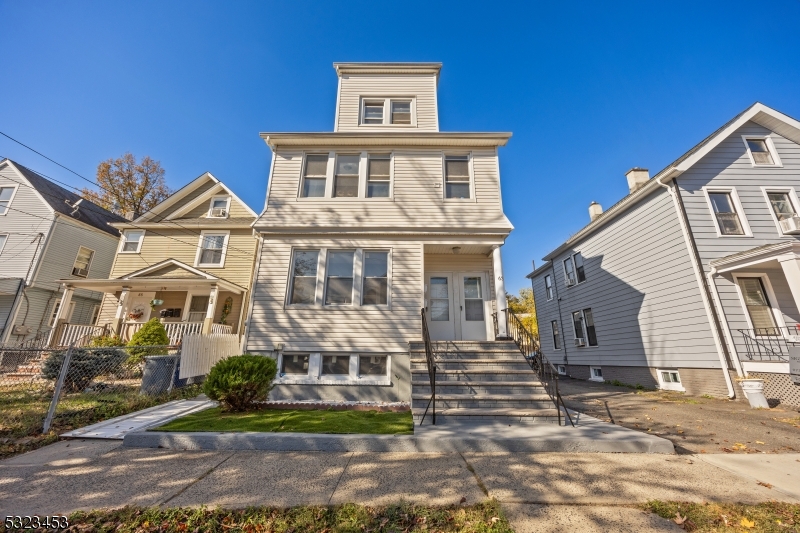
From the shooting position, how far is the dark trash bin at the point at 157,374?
6945mm

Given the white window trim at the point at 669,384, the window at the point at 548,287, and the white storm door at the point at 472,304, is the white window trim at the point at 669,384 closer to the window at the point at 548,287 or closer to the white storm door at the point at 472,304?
the white storm door at the point at 472,304

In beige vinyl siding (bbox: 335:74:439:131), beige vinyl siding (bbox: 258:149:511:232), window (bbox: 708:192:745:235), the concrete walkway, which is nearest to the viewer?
the concrete walkway

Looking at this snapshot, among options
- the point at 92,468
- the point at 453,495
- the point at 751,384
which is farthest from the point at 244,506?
the point at 751,384

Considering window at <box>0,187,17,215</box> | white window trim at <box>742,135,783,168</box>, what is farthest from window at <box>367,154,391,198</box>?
window at <box>0,187,17,215</box>

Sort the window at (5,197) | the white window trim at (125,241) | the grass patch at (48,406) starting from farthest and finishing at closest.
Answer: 1. the window at (5,197)
2. the white window trim at (125,241)
3. the grass patch at (48,406)

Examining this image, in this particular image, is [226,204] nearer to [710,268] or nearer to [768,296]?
[710,268]

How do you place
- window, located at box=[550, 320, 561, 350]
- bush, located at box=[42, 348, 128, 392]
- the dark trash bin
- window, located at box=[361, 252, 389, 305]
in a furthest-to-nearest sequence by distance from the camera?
window, located at box=[550, 320, 561, 350] < window, located at box=[361, 252, 389, 305] < bush, located at box=[42, 348, 128, 392] < the dark trash bin

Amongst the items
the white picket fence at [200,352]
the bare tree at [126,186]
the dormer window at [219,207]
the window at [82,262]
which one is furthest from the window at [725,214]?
the bare tree at [126,186]

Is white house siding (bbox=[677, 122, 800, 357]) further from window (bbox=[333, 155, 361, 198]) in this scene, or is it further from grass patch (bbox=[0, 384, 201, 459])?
grass patch (bbox=[0, 384, 201, 459])

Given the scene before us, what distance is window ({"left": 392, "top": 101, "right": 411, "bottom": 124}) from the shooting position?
9.78 meters

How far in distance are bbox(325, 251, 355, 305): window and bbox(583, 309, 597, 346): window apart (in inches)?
432

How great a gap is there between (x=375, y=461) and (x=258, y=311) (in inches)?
202

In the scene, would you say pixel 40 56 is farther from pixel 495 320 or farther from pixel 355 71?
pixel 495 320

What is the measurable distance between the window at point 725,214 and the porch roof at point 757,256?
4.26 ft
